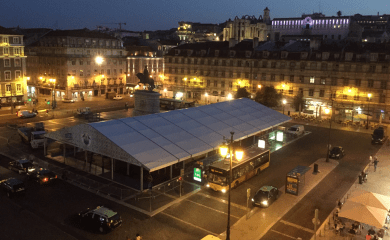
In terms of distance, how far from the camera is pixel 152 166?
26984mm

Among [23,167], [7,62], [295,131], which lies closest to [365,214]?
[23,167]

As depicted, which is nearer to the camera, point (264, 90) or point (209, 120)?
point (209, 120)

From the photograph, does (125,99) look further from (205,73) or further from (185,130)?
(185,130)

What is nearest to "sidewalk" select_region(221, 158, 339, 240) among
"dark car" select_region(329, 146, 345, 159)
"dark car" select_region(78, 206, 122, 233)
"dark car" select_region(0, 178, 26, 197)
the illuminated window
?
"dark car" select_region(78, 206, 122, 233)

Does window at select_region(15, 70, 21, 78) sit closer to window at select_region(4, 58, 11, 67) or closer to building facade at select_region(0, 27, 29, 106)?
building facade at select_region(0, 27, 29, 106)

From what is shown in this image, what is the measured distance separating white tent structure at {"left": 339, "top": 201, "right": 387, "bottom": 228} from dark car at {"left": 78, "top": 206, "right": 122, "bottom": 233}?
14.7 m

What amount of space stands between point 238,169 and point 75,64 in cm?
6716

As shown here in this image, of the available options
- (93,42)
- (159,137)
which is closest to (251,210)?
(159,137)

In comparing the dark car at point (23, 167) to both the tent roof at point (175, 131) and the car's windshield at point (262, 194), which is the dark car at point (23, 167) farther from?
the car's windshield at point (262, 194)

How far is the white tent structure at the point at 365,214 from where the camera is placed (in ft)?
66.2

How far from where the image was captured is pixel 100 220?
2162 centimetres

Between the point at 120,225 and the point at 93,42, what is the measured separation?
76.0 metres

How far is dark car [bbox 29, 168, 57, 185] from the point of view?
28562 mm

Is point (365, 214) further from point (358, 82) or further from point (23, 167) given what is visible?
point (358, 82)
